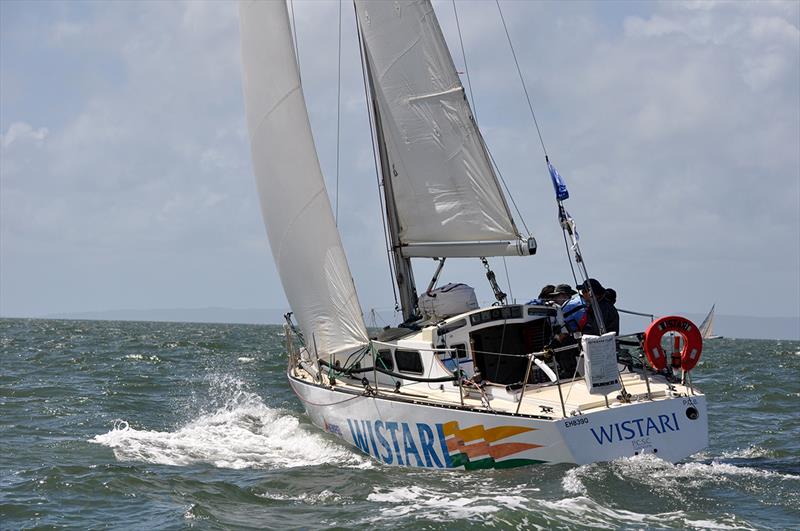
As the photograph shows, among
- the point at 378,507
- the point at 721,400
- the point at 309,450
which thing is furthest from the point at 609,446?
→ the point at 721,400

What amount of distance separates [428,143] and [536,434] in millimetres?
5749

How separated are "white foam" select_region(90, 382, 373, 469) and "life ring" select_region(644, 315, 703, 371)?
396 cm

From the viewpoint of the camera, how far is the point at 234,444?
46.0 ft

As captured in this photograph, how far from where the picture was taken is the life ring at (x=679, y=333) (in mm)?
10922

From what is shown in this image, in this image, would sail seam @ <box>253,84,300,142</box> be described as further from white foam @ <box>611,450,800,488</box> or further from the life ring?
white foam @ <box>611,450,800,488</box>

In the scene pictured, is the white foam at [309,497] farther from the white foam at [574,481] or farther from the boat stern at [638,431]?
the boat stern at [638,431]

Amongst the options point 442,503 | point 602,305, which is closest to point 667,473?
point 442,503

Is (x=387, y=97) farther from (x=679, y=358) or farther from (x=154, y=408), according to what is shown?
(x=154, y=408)

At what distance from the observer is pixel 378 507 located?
937 centimetres

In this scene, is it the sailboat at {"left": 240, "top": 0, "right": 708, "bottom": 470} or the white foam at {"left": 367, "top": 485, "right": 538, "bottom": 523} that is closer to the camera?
the white foam at {"left": 367, "top": 485, "right": 538, "bottom": 523}

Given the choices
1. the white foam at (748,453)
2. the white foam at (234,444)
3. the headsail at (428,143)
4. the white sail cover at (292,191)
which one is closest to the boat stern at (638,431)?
the white foam at (748,453)

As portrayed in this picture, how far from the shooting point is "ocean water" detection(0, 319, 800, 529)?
8.84m

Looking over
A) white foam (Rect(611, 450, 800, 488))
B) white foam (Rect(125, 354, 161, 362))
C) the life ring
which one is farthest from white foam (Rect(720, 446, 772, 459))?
white foam (Rect(125, 354, 161, 362))

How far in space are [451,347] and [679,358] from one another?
299 centimetres
